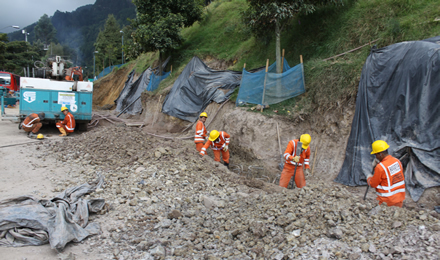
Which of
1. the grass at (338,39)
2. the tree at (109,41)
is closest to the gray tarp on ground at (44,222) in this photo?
the grass at (338,39)

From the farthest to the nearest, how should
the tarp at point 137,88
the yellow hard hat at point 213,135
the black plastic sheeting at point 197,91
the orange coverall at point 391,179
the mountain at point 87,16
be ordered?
the mountain at point 87,16 < the tarp at point 137,88 < the black plastic sheeting at point 197,91 < the yellow hard hat at point 213,135 < the orange coverall at point 391,179

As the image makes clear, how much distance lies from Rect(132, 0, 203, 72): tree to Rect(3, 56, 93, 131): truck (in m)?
4.75

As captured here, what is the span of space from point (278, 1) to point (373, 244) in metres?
7.85

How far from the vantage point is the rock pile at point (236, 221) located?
3.21 m

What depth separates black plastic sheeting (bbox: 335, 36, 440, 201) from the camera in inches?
213

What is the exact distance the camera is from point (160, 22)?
14445 mm

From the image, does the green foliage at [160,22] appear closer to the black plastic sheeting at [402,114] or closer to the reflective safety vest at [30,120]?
the reflective safety vest at [30,120]

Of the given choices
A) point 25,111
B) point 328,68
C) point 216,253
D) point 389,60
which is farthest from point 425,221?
point 25,111

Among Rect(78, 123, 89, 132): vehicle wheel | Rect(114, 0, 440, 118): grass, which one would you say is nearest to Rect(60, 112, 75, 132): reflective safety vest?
Rect(78, 123, 89, 132): vehicle wheel

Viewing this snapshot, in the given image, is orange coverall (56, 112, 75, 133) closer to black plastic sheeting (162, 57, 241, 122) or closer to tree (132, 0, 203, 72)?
black plastic sheeting (162, 57, 241, 122)

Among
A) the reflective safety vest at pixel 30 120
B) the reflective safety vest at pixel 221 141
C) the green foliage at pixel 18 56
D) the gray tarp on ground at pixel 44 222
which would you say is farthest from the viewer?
the green foliage at pixel 18 56

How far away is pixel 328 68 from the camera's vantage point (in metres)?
8.13

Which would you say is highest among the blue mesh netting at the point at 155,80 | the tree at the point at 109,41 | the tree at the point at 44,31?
the tree at the point at 44,31

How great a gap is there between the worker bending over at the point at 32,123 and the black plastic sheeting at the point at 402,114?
1030cm
